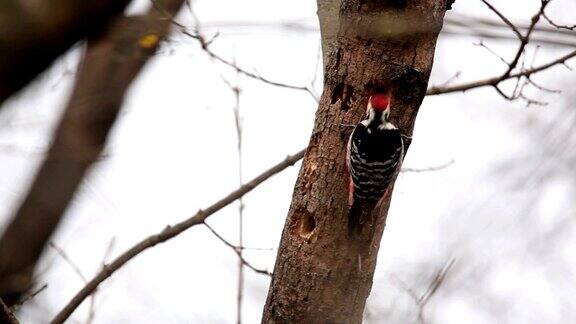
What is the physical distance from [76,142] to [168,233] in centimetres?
64

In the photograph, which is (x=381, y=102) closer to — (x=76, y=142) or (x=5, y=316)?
(x=5, y=316)

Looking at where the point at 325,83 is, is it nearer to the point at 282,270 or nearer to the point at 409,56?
the point at 409,56

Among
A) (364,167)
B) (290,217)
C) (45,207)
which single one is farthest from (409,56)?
(45,207)

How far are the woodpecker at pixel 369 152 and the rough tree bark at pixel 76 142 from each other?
1.28 m

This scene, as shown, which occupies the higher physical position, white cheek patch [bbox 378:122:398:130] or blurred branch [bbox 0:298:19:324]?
A: white cheek patch [bbox 378:122:398:130]

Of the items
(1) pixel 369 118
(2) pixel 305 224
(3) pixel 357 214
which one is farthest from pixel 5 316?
(1) pixel 369 118

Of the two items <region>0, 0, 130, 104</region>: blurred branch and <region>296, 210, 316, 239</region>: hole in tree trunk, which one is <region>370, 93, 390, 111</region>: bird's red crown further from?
<region>0, 0, 130, 104</region>: blurred branch

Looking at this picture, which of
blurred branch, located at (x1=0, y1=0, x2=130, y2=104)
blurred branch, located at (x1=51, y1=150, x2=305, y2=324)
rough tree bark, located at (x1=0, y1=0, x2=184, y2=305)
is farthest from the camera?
rough tree bark, located at (x1=0, y1=0, x2=184, y2=305)

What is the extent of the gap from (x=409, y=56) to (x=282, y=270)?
3.16 ft

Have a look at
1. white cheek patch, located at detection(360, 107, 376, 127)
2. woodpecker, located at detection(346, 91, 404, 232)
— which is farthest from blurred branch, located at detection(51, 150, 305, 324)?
white cheek patch, located at detection(360, 107, 376, 127)

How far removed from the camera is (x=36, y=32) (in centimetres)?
345

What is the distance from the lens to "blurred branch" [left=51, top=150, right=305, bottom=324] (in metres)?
4.25

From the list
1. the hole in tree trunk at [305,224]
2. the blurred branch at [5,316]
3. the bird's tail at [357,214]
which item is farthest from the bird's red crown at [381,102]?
the blurred branch at [5,316]

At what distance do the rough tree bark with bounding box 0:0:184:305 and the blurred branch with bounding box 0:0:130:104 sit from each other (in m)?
0.52
